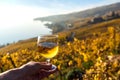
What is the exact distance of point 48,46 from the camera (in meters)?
3.59

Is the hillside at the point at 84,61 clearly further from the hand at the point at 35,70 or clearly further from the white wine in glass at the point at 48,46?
the hand at the point at 35,70

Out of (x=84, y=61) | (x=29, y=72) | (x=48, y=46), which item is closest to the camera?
(x=29, y=72)

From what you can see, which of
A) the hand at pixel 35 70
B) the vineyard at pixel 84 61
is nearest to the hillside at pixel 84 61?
the vineyard at pixel 84 61

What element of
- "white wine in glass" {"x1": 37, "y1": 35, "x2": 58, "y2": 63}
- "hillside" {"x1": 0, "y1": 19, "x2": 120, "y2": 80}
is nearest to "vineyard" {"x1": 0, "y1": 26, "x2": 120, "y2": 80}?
"hillside" {"x1": 0, "y1": 19, "x2": 120, "y2": 80}

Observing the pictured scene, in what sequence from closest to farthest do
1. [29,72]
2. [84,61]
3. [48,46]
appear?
[29,72] → [48,46] → [84,61]

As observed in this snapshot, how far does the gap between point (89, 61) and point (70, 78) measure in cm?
215

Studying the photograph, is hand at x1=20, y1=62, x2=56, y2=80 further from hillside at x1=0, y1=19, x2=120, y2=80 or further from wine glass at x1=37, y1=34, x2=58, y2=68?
hillside at x1=0, y1=19, x2=120, y2=80

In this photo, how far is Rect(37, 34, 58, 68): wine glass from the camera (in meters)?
3.53

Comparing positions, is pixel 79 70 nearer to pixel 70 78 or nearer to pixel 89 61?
pixel 70 78

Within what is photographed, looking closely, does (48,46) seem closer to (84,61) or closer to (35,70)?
(35,70)

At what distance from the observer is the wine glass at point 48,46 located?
139 inches

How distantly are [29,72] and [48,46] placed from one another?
609mm

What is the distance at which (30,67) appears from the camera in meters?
3.08

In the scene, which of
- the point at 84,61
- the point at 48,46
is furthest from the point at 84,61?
the point at 48,46
